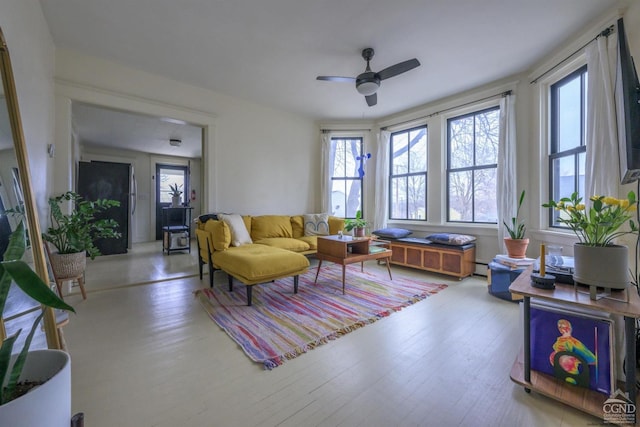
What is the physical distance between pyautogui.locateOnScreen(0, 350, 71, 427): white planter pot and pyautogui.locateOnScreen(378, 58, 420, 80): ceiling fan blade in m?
3.19

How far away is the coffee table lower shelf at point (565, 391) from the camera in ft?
4.18

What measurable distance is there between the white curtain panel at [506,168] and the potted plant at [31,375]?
169 inches

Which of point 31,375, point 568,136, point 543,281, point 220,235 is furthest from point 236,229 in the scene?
point 568,136

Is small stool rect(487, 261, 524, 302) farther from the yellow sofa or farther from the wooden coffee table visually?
the yellow sofa

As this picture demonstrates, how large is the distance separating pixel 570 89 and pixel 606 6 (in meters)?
0.85

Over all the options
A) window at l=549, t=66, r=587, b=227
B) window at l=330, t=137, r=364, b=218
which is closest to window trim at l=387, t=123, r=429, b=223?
window at l=330, t=137, r=364, b=218

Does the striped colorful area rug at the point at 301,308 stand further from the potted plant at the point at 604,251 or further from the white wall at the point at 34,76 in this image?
the white wall at the point at 34,76

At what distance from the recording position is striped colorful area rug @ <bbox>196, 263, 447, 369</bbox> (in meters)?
1.97

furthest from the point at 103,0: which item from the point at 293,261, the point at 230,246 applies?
the point at 293,261

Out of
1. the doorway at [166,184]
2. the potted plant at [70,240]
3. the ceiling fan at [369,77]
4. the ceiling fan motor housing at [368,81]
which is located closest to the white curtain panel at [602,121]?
the ceiling fan at [369,77]

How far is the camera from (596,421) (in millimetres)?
1272

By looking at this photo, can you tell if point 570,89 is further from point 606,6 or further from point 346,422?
point 346,422

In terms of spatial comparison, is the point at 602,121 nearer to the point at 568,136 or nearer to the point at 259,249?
the point at 568,136

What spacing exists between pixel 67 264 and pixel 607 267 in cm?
413
